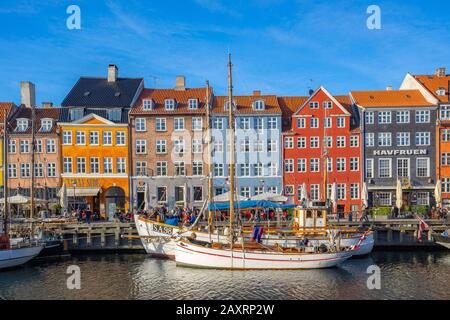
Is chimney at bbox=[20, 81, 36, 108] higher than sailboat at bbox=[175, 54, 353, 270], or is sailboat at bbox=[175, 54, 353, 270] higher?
chimney at bbox=[20, 81, 36, 108]

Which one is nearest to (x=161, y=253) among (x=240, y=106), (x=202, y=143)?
(x=202, y=143)

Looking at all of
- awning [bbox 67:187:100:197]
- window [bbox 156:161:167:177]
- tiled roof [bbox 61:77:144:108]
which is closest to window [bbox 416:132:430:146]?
window [bbox 156:161:167:177]

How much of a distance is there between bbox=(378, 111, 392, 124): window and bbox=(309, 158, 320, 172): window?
7736 mm

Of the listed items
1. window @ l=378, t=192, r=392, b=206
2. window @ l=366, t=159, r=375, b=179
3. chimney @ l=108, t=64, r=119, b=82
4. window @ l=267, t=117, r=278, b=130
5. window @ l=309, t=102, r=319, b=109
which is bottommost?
window @ l=378, t=192, r=392, b=206

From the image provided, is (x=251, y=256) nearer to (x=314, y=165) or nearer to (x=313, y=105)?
(x=314, y=165)

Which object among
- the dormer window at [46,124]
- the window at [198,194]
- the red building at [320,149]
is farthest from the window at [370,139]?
the dormer window at [46,124]

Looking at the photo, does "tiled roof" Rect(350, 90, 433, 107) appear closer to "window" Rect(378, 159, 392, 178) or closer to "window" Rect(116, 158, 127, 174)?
"window" Rect(378, 159, 392, 178)

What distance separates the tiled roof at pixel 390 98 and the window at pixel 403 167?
5771 millimetres

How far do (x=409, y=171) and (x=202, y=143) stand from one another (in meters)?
21.9

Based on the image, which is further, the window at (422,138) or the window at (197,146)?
the window at (197,146)

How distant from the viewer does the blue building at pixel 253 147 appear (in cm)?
4878

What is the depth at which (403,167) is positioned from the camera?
158 ft

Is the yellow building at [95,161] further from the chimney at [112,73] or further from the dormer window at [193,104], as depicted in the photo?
the dormer window at [193,104]

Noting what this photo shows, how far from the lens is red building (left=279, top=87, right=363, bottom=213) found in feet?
159
